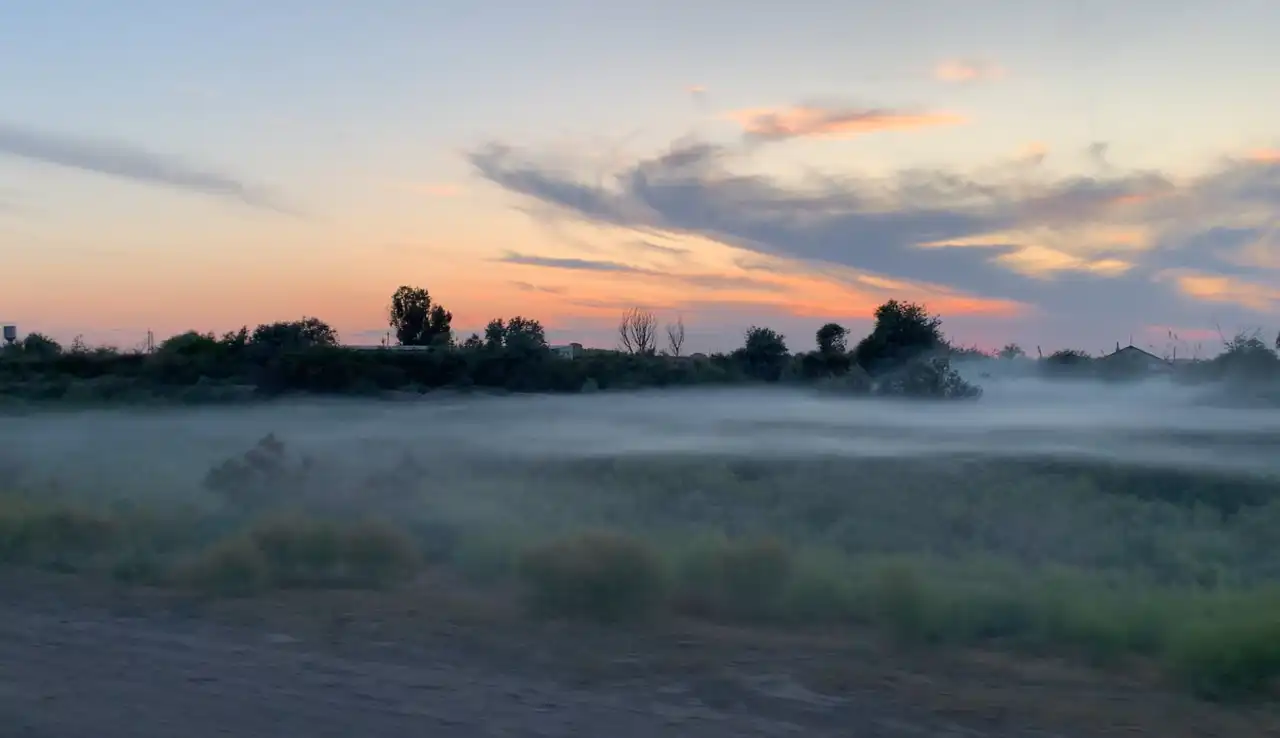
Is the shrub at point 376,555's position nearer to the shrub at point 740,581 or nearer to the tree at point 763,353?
the shrub at point 740,581

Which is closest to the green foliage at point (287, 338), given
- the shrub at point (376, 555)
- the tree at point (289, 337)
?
the tree at point (289, 337)

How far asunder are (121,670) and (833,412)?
123 feet

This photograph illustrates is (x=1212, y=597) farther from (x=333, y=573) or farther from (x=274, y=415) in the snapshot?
(x=274, y=415)

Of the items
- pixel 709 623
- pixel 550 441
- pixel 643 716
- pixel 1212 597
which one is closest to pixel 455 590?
pixel 709 623

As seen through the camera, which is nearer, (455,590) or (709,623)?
(709,623)

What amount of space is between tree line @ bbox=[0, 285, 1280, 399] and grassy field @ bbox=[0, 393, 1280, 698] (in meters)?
22.5

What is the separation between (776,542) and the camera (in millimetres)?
14703

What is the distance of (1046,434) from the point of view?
3653 centimetres

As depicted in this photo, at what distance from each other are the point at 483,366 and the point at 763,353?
21916 millimetres

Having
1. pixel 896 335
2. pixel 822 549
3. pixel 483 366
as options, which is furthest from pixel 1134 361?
pixel 822 549

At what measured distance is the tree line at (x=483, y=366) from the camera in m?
54.2

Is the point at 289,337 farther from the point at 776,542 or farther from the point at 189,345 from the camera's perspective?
the point at 776,542

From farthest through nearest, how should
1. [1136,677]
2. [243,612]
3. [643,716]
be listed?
[243,612] → [1136,677] → [643,716]

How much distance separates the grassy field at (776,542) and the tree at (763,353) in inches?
1659
